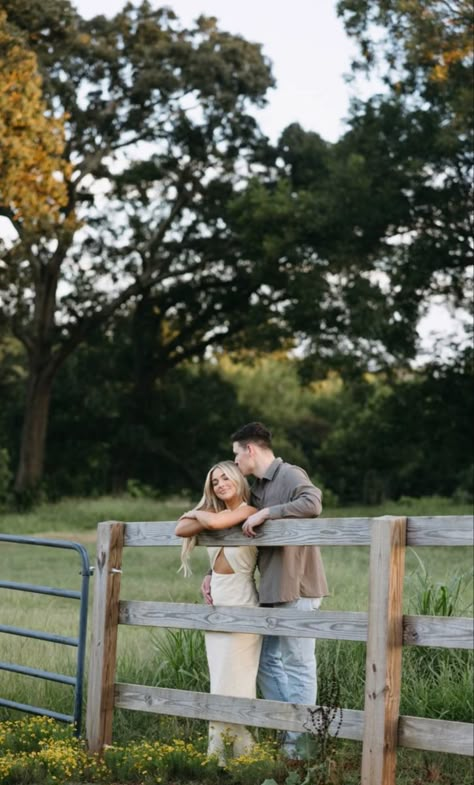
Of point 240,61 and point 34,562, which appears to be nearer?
point 34,562

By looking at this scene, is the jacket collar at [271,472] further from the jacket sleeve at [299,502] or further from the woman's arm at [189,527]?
the woman's arm at [189,527]

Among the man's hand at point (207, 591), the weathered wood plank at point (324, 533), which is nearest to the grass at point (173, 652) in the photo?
the man's hand at point (207, 591)

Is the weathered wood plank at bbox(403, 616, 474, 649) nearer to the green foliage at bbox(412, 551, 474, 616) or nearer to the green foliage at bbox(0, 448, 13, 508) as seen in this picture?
the green foliage at bbox(412, 551, 474, 616)

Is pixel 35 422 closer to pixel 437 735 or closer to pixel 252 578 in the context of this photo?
pixel 252 578

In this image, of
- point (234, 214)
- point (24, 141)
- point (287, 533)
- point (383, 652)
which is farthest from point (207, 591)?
point (234, 214)

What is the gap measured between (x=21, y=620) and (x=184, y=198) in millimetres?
22983

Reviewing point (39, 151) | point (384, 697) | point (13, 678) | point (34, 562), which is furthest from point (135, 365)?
point (384, 697)

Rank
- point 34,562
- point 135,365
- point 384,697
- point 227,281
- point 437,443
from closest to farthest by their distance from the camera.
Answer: point 384,697 → point 34,562 → point 437,443 → point 227,281 → point 135,365

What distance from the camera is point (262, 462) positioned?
7.39 m

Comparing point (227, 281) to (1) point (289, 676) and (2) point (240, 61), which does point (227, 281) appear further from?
(1) point (289, 676)

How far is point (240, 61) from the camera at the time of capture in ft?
101

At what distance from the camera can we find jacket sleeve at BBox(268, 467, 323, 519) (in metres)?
6.97

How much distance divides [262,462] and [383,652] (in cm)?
162

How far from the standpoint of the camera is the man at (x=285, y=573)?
711cm
